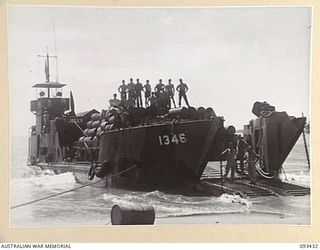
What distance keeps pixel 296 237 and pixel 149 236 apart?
9.9 inches

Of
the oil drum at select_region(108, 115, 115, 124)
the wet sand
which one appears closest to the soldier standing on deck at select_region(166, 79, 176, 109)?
the oil drum at select_region(108, 115, 115, 124)

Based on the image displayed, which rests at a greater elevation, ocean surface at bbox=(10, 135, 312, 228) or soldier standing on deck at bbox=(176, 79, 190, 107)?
soldier standing on deck at bbox=(176, 79, 190, 107)

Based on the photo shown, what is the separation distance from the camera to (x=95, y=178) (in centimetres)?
130

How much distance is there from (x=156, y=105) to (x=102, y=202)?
7.6 inches

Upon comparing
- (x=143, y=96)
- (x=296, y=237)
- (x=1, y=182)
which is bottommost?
(x=296, y=237)

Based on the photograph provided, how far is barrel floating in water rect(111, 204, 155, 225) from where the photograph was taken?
1.28m

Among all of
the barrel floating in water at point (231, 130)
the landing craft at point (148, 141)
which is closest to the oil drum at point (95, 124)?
the landing craft at point (148, 141)

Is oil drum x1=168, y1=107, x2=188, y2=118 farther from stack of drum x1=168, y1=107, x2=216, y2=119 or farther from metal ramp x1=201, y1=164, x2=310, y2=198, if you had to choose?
metal ramp x1=201, y1=164, x2=310, y2=198

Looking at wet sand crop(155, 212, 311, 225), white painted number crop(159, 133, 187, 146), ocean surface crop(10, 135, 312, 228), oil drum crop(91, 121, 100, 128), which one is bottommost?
wet sand crop(155, 212, 311, 225)

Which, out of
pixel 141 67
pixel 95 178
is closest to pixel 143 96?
pixel 141 67

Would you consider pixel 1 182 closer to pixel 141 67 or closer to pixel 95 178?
pixel 95 178

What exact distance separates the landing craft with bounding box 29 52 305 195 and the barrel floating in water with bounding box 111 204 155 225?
0.04 meters

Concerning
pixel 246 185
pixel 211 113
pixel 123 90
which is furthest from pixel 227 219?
pixel 123 90

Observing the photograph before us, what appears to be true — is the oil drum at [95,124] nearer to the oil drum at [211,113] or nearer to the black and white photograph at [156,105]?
the black and white photograph at [156,105]
